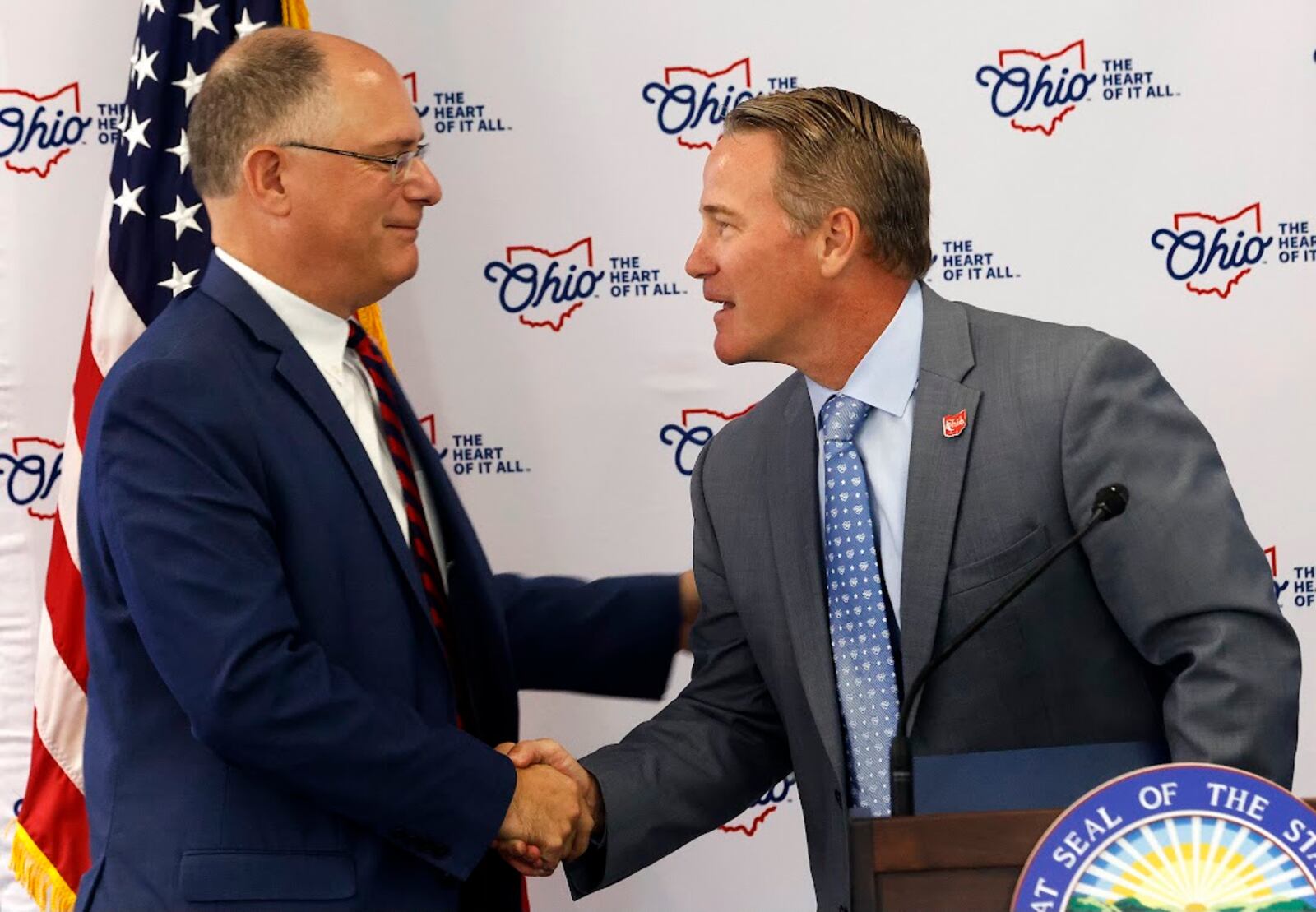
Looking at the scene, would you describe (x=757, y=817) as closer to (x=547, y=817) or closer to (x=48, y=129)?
(x=547, y=817)

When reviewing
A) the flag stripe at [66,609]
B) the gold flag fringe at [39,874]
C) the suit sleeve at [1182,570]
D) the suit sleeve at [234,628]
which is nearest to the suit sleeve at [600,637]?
the suit sleeve at [234,628]

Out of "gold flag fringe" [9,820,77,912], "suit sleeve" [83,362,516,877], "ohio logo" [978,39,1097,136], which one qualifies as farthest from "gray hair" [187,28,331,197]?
"ohio logo" [978,39,1097,136]

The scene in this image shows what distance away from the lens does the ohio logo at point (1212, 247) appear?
13.4 feet

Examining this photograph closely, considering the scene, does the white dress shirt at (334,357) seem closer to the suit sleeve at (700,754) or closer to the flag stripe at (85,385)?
the suit sleeve at (700,754)

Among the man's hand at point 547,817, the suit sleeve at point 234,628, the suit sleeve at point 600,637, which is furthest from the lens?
the suit sleeve at point 600,637

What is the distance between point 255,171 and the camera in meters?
2.67

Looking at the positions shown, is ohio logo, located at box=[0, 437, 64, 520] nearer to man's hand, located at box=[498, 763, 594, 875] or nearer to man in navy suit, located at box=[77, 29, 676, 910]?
man in navy suit, located at box=[77, 29, 676, 910]

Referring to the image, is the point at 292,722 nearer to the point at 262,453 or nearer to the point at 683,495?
the point at 262,453

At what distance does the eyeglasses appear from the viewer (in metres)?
2.67

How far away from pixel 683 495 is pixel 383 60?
5.36 feet

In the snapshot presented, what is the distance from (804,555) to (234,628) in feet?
2.93

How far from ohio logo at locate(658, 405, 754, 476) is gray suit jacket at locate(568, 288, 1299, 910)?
1.31m

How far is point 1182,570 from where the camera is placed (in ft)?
7.35

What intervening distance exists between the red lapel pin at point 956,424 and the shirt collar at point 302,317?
101 cm
